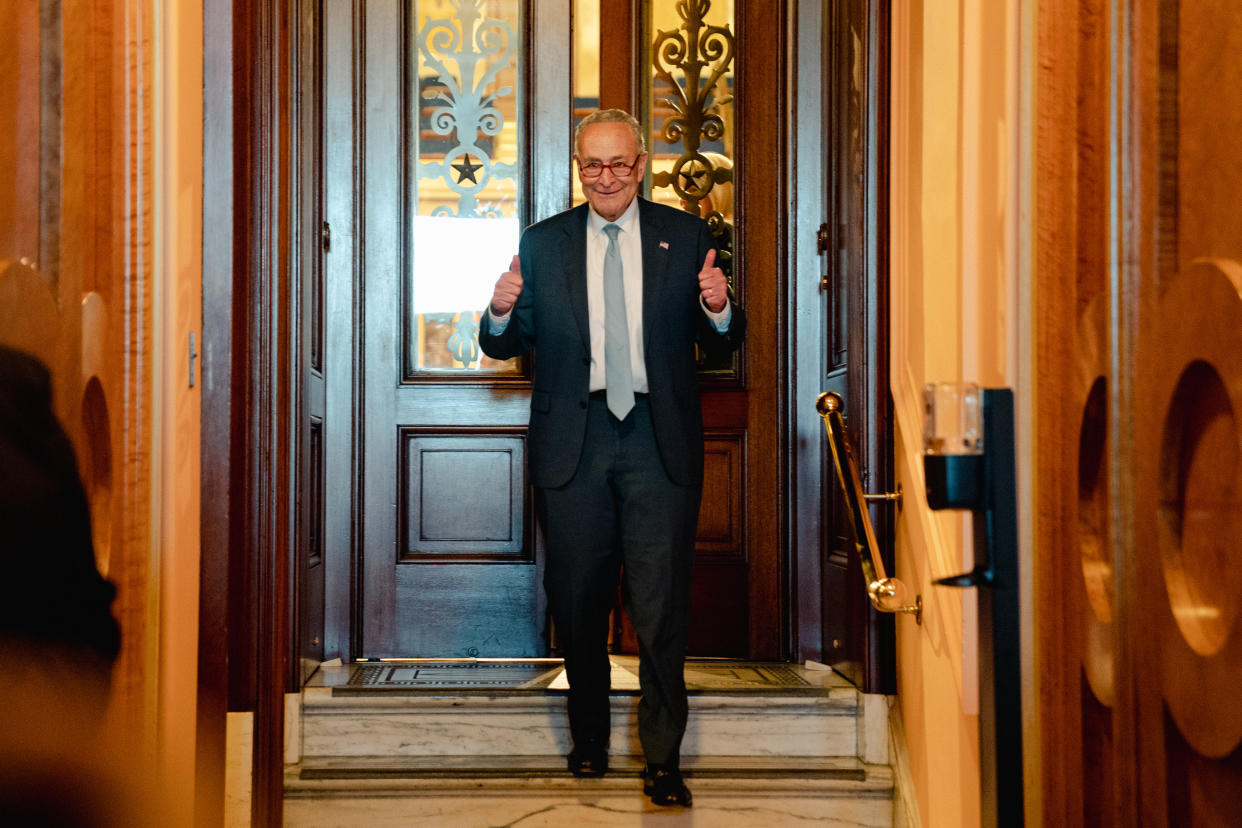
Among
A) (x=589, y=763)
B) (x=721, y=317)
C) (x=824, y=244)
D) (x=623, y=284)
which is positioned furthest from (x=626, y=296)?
(x=589, y=763)

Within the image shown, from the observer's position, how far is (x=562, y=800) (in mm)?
2990

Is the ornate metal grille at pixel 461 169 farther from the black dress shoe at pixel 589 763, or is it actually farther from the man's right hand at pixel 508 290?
the black dress shoe at pixel 589 763

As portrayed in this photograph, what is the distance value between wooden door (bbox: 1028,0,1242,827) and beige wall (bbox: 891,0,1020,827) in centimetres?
16

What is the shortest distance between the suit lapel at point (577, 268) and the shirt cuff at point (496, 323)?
16cm

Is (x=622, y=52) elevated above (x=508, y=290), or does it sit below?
above

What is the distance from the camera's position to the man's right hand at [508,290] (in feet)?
9.59

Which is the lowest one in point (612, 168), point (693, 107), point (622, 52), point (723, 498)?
point (723, 498)

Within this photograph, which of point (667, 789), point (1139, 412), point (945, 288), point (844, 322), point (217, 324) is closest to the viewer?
point (1139, 412)

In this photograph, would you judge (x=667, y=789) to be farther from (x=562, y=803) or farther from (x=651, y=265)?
(x=651, y=265)

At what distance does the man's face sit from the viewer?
2984 mm

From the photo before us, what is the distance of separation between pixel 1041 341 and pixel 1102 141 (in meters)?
0.31

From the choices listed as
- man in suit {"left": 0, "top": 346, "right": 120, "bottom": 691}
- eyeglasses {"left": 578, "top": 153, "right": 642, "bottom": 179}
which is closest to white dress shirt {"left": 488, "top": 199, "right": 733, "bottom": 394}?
eyeglasses {"left": 578, "top": 153, "right": 642, "bottom": 179}

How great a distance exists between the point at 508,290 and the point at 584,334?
0.22 m

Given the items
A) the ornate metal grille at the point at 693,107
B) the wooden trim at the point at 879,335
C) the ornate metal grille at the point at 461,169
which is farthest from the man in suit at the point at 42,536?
the ornate metal grille at the point at 693,107
